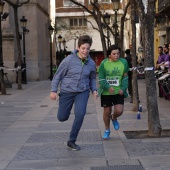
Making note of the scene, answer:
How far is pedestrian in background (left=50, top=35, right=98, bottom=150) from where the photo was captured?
803 cm

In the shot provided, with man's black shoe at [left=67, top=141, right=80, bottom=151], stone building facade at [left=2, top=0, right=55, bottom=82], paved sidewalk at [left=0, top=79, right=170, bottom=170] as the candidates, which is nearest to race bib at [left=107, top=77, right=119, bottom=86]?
paved sidewalk at [left=0, top=79, right=170, bottom=170]

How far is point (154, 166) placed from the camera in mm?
6766

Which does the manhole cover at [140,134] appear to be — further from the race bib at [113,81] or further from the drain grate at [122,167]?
the drain grate at [122,167]

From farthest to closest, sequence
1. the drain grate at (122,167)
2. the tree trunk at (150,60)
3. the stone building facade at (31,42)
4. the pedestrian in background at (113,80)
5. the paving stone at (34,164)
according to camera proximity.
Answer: the stone building facade at (31,42) → the tree trunk at (150,60) → the pedestrian in background at (113,80) → the paving stone at (34,164) → the drain grate at (122,167)

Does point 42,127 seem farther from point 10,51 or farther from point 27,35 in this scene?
point 27,35

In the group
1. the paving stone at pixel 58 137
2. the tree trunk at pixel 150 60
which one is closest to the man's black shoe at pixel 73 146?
the paving stone at pixel 58 137

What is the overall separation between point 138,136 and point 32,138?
1.97 m

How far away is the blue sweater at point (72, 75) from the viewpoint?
8.06 metres

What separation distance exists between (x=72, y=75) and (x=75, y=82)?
121mm

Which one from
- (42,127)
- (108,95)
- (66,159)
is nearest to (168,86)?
(42,127)


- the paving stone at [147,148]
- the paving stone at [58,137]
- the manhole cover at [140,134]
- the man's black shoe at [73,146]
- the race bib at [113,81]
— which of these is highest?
the race bib at [113,81]

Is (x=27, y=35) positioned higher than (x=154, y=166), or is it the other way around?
(x=27, y=35)

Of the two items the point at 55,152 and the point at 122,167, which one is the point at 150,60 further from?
the point at 122,167

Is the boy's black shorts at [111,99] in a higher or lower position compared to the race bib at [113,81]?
lower
